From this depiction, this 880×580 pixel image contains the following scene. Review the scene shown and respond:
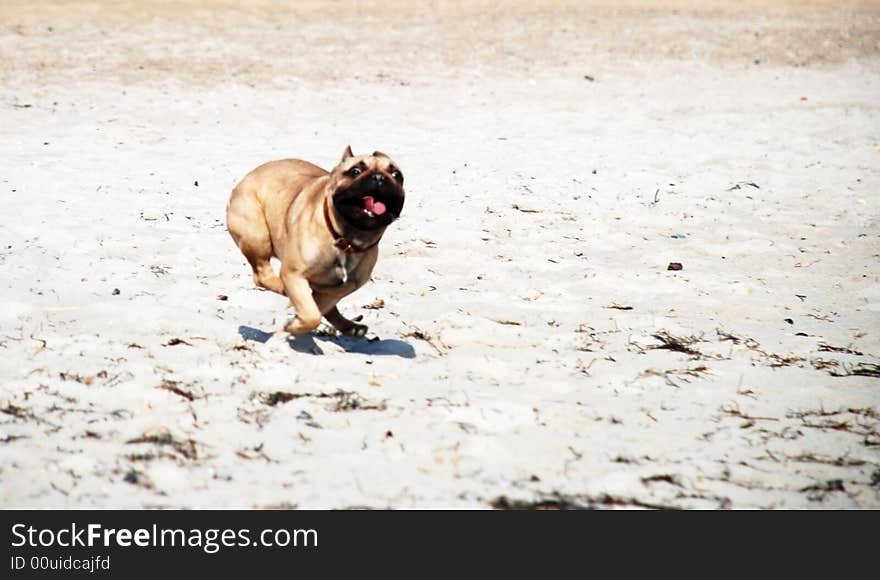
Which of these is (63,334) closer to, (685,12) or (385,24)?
(385,24)

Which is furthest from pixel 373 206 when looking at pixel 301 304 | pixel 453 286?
pixel 453 286

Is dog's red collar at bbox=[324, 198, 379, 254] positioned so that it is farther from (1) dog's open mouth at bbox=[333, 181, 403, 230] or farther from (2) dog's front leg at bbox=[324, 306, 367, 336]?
(2) dog's front leg at bbox=[324, 306, 367, 336]

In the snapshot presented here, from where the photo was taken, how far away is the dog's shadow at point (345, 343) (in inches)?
240

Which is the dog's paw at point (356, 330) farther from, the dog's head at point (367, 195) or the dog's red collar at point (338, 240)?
the dog's head at point (367, 195)

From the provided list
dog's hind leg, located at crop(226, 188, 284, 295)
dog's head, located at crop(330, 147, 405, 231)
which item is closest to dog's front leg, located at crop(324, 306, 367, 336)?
dog's hind leg, located at crop(226, 188, 284, 295)

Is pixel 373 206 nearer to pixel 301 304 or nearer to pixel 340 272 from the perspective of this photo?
pixel 340 272

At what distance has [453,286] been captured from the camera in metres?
7.39

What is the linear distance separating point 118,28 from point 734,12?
1214 cm

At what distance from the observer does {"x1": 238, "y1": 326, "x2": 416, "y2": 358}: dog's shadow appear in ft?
20.0

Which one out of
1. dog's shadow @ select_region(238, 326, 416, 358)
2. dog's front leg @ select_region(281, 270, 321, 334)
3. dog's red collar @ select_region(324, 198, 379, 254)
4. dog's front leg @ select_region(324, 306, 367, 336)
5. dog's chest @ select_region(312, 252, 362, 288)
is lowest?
dog's shadow @ select_region(238, 326, 416, 358)

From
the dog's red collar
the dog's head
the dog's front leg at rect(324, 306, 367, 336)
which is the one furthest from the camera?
the dog's front leg at rect(324, 306, 367, 336)

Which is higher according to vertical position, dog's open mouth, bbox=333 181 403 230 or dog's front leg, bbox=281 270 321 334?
dog's open mouth, bbox=333 181 403 230

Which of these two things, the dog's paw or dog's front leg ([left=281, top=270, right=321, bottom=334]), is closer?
dog's front leg ([left=281, top=270, right=321, bottom=334])

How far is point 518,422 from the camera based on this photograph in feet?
16.6
